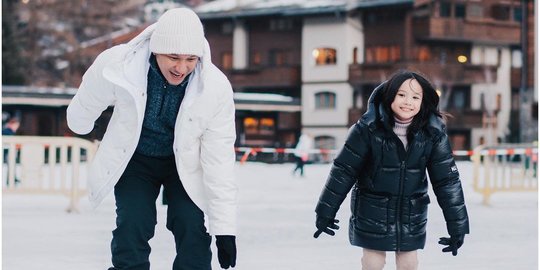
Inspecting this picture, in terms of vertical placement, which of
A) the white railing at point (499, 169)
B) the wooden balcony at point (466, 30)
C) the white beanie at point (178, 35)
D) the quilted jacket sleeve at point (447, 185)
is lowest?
the white railing at point (499, 169)

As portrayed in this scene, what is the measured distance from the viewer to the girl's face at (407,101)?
4887 millimetres

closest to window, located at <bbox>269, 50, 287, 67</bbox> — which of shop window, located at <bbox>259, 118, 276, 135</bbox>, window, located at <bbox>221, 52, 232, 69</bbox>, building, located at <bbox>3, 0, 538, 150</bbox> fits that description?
building, located at <bbox>3, 0, 538, 150</bbox>

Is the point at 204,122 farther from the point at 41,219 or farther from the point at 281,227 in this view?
A: the point at 41,219

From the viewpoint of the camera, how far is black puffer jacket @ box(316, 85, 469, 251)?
16.0 feet

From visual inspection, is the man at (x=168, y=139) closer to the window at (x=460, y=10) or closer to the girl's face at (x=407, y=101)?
the girl's face at (x=407, y=101)

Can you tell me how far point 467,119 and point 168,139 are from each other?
4226cm

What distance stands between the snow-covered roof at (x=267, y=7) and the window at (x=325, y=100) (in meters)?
3.81

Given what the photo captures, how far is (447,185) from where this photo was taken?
4930 millimetres

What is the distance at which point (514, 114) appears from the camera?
47.3 meters

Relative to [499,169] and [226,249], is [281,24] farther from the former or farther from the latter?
[226,249]

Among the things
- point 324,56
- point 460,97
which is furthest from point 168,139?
point 460,97

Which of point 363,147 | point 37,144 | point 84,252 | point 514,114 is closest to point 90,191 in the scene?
point 363,147

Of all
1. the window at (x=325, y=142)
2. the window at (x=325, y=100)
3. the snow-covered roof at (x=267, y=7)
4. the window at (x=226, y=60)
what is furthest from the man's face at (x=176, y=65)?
the window at (x=226, y=60)

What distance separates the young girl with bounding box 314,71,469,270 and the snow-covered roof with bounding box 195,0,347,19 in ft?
133
